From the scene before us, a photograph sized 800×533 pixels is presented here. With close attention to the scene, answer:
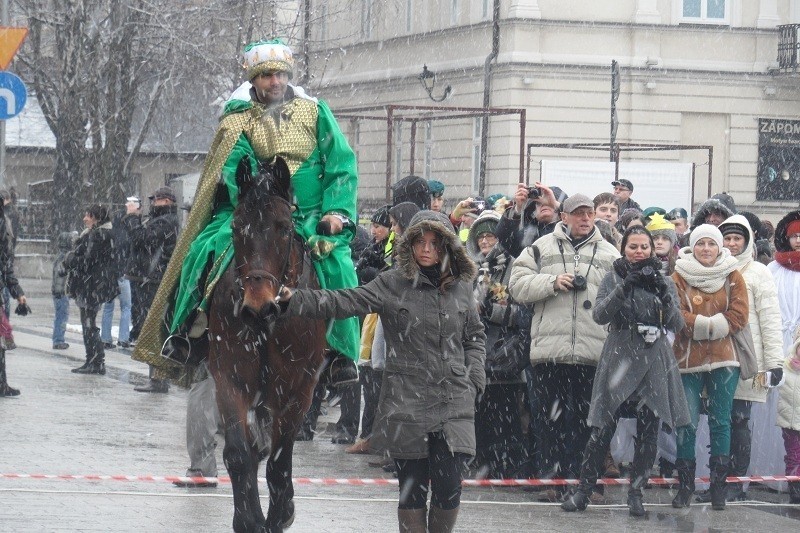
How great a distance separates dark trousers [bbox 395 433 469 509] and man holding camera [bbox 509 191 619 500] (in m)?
2.86

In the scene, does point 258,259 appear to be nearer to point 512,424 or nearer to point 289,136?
point 289,136

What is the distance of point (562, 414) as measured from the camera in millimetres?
10766

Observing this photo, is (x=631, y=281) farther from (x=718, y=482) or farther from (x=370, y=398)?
(x=370, y=398)

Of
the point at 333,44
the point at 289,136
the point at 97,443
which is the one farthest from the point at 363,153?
the point at 289,136

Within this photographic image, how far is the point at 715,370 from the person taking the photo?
10.6 metres

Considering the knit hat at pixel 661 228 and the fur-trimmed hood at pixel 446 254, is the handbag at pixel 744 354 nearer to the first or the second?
the knit hat at pixel 661 228

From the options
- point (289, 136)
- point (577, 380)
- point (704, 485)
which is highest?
point (289, 136)

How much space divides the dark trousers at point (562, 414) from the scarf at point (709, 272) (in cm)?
89

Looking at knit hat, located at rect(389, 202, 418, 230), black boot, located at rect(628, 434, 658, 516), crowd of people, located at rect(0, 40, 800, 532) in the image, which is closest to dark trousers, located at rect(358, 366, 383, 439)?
crowd of people, located at rect(0, 40, 800, 532)

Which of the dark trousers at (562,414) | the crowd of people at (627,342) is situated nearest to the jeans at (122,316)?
the crowd of people at (627,342)

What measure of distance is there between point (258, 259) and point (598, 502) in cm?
403

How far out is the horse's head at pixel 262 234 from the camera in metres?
7.24

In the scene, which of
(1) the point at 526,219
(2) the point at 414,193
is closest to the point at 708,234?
(1) the point at 526,219

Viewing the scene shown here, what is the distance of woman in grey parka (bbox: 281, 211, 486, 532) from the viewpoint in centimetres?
764
